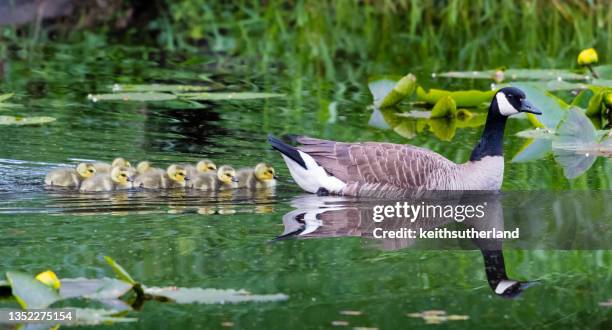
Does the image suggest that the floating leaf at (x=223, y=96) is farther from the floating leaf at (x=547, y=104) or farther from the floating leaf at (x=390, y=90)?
the floating leaf at (x=547, y=104)

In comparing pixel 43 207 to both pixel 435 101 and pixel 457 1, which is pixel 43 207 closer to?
pixel 435 101

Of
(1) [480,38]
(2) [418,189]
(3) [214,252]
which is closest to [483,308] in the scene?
(3) [214,252]

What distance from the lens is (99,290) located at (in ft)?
15.5

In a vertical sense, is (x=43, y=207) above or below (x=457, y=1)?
below

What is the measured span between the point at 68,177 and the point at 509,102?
2.42 m

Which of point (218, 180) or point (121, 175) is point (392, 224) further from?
point (121, 175)

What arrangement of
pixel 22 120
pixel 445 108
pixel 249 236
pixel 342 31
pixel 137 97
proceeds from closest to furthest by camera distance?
pixel 249 236, pixel 22 120, pixel 445 108, pixel 137 97, pixel 342 31

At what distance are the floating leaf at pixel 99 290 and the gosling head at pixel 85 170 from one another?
2.25 metres

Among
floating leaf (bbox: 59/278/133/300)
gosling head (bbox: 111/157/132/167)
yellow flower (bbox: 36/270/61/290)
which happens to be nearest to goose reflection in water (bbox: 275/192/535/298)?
gosling head (bbox: 111/157/132/167)

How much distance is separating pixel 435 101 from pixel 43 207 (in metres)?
3.57

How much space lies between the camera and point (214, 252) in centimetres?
568

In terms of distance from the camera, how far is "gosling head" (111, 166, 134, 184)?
6941 millimetres

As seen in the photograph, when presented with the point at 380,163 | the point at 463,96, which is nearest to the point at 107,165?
the point at 380,163

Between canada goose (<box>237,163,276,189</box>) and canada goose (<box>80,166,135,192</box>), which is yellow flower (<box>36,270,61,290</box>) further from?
canada goose (<box>237,163,276,189</box>)
